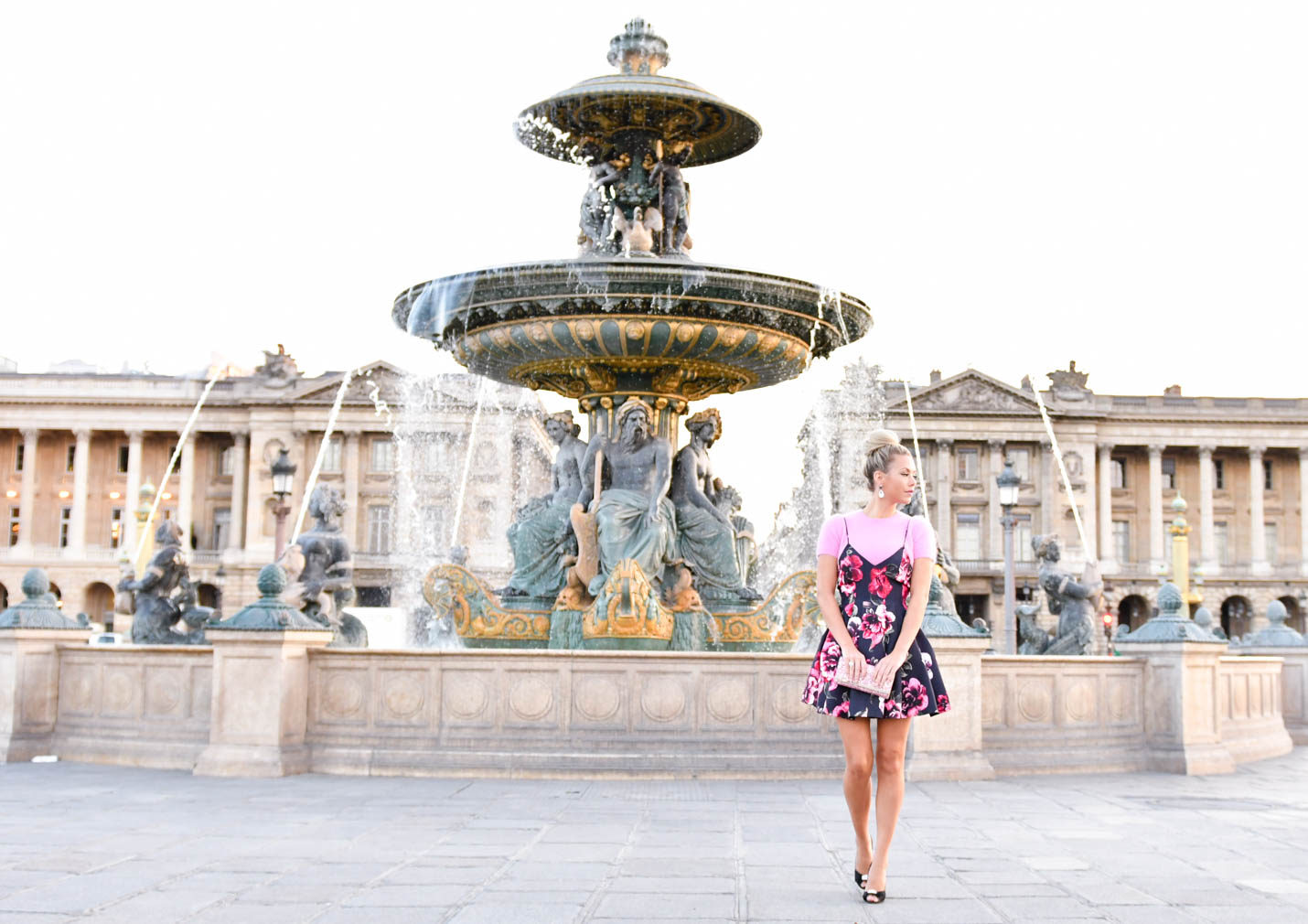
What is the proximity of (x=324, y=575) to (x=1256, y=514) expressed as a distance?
259 feet

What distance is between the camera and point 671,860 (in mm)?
5781

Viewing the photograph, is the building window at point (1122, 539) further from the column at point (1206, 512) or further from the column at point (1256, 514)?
the column at point (1256, 514)

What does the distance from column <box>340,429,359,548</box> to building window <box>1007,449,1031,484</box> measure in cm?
3557

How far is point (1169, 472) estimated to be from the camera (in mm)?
84250

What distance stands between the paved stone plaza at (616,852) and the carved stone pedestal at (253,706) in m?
0.25

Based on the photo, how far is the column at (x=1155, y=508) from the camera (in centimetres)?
8112

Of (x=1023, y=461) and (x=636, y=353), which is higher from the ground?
(x=1023, y=461)

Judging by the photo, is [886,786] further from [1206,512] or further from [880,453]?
[1206,512]

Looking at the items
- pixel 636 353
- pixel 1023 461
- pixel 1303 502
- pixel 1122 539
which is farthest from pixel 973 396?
pixel 636 353

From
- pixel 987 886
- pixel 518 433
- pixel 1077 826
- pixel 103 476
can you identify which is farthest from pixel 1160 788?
pixel 103 476

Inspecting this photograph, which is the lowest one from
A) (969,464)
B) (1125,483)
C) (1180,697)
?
(1180,697)

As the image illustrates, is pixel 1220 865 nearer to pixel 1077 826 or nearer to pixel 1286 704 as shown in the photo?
pixel 1077 826

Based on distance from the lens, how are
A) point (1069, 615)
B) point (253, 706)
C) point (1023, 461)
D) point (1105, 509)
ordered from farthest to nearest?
point (1023, 461), point (1105, 509), point (1069, 615), point (253, 706)

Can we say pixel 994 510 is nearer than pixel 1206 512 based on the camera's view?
Yes
